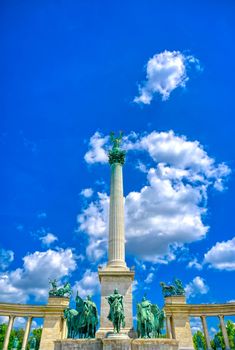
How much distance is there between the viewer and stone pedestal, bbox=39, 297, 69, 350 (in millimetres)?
52469

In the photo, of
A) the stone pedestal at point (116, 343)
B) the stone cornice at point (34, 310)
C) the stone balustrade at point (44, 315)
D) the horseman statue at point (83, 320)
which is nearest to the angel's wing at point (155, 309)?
the horseman statue at point (83, 320)

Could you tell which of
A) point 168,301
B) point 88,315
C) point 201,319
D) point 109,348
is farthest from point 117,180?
point 201,319

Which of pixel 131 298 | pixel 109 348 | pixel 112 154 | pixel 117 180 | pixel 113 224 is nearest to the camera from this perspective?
pixel 109 348

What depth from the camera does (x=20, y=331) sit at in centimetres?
9362

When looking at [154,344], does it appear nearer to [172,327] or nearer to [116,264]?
[116,264]

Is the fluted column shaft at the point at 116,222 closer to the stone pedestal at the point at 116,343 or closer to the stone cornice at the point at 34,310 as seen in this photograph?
the stone pedestal at the point at 116,343

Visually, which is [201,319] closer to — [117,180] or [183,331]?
[183,331]

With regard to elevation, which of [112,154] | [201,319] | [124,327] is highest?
[112,154]

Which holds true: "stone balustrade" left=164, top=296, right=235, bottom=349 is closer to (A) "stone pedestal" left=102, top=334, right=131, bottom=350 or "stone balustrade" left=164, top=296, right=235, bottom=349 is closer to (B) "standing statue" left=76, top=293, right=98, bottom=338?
(B) "standing statue" left=76, top=293, right=98, bottom=338

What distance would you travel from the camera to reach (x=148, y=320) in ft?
96.5

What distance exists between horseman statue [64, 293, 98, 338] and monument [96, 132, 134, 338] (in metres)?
0.97

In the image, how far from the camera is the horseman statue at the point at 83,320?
1163 inches

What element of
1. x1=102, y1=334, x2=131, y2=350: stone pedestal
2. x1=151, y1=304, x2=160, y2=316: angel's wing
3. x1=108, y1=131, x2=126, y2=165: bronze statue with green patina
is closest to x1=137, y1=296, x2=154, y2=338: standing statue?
x1=151, y1=304, x2=160, y2=316: angel's wing

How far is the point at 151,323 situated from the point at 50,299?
33105mm
